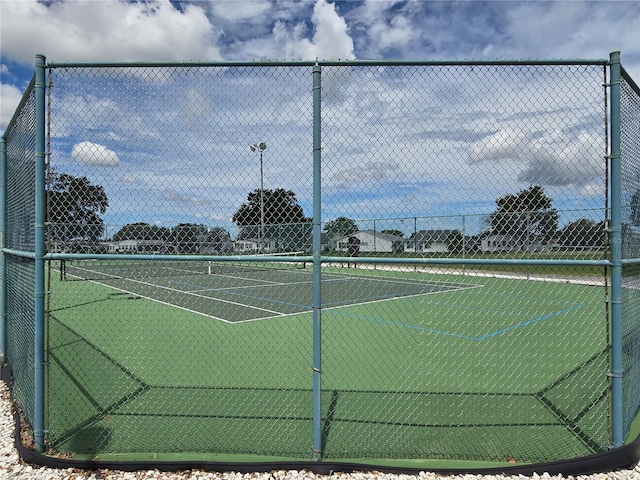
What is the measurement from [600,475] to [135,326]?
8627mm

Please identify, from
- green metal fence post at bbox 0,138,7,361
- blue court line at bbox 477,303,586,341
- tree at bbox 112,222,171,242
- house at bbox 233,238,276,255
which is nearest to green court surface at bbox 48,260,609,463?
blue court line at bbox 477,303,586,341

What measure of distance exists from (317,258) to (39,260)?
8.06ft

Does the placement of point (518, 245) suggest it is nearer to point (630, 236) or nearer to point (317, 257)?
point (630, 236)

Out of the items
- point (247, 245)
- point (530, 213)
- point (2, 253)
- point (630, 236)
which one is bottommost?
point (2, 253)

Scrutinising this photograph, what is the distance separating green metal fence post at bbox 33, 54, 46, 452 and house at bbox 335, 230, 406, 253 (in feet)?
9.65

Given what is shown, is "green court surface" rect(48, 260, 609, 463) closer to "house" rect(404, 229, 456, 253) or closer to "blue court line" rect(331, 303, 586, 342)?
"blue court line" rect(331, 303, 586, 342)

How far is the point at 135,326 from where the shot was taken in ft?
29.9

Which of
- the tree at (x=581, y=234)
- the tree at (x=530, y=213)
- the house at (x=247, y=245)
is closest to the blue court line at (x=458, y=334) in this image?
the tree at (x=530, y=213)

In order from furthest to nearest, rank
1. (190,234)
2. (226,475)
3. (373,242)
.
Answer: (190,234) < (373,242) < (226,475)

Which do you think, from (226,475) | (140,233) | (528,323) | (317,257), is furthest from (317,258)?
(528,323)

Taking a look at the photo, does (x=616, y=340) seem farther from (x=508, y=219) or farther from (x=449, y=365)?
(x=508, y=219)

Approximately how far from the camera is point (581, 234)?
549 cm

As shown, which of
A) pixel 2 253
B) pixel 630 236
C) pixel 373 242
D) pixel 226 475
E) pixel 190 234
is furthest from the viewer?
pixel 190 234

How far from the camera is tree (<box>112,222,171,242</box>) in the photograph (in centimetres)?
452
